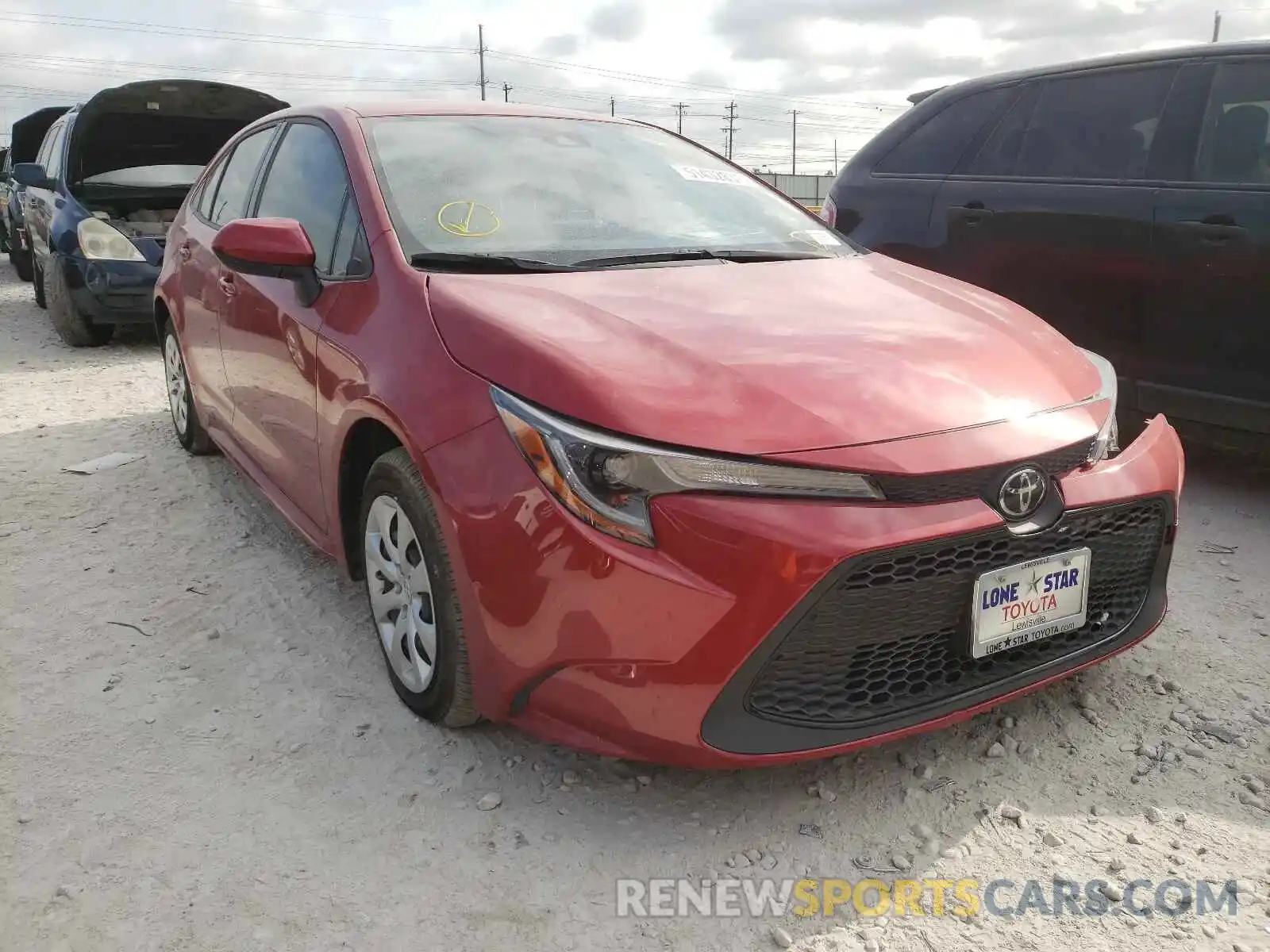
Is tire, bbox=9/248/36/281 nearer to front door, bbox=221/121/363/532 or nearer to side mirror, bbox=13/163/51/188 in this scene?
side mirror, bbox=13/163/51/188

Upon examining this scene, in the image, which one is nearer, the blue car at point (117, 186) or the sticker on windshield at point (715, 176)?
Result: the sticker on windshield at point (715, 176)

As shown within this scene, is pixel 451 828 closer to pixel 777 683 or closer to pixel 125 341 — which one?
pixel 777 683

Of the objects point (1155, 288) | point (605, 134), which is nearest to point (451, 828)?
point (605, 134)

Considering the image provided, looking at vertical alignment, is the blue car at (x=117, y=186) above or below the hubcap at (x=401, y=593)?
above

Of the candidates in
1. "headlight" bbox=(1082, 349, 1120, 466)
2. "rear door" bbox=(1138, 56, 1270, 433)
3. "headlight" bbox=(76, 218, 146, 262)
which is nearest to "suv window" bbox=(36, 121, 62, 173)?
"headlight" bbox=(76, 218, 146, 262)

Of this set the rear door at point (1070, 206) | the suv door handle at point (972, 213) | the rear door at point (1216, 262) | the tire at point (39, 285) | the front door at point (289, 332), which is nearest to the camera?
the front door at point (289, 332)

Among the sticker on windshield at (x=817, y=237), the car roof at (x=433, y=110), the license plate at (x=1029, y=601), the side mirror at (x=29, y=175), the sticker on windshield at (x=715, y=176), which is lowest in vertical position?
the license plate at (x=1029, y=601)

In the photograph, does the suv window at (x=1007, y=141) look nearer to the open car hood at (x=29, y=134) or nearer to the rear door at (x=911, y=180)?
the rear door at (x=911, y=180)

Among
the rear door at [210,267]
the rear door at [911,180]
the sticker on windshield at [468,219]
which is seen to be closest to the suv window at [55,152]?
the rear door at [210,267]

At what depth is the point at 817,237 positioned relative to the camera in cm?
317

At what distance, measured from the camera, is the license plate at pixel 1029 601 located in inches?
78.2

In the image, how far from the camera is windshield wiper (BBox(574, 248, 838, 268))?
2621 mm

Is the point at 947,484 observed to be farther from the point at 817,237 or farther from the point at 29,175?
the point at 29,175

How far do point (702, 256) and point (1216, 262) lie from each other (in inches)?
77.8
